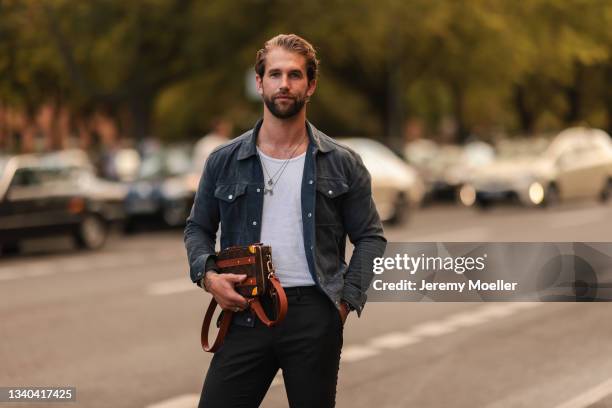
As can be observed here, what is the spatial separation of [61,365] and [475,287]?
14.1ft

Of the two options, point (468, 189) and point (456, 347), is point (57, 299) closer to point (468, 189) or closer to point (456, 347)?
point (456, 347)

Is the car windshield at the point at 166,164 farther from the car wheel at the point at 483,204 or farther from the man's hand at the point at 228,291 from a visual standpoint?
the man's hand at the point at 228,291

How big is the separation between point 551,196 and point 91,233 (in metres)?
11.5

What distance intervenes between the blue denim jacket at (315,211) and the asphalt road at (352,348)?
3.15m

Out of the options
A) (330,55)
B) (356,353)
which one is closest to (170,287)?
(356,353)

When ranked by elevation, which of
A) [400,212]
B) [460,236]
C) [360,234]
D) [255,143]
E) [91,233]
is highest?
[255,143]

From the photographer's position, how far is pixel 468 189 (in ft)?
96.3

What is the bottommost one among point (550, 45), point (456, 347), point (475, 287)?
point (456, 347)

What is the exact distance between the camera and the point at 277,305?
13.3 feet

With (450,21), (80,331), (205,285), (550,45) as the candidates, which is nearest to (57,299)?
(80,331)

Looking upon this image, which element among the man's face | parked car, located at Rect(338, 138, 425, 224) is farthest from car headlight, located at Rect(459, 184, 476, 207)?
the man's face

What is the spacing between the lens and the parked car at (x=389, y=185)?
23.6 meters

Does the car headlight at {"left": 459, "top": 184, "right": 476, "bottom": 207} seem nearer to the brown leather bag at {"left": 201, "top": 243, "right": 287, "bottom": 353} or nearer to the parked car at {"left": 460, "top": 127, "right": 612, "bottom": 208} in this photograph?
the parked car at {"left": 460, "top": 127, "right": 612, "bottom": 208}

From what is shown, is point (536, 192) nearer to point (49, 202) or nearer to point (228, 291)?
point (49, 202)
